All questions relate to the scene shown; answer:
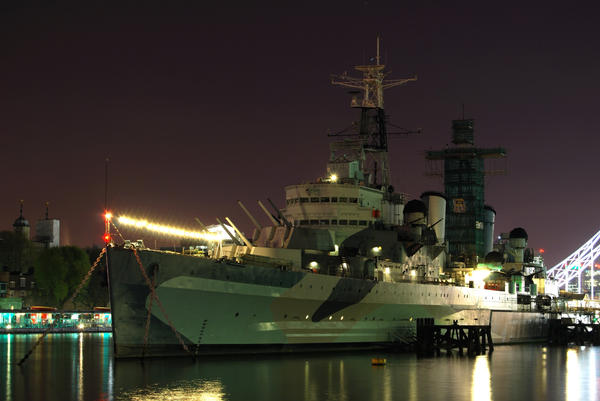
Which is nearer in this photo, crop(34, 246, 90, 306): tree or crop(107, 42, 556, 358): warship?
crop(107, 42, 556, 358): warship

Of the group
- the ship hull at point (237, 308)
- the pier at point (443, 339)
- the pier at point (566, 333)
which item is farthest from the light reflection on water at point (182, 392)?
the pier at point (566, 333)

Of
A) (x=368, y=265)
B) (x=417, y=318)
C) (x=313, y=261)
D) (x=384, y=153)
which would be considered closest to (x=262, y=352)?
(x=313, y=261)

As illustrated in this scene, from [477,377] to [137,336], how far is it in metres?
13.1

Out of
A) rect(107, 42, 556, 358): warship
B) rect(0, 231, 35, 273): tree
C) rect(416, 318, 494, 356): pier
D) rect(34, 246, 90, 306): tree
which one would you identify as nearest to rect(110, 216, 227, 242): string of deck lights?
rect(107, 42, 556, 358): warship

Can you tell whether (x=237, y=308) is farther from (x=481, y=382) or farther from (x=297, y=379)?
(x=481, y=382)

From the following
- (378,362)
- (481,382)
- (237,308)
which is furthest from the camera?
(378,362)

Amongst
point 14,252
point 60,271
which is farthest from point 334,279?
point 14,252

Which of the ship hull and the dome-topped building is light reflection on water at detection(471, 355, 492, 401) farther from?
the dome-topped building

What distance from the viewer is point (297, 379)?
2988 centimetres

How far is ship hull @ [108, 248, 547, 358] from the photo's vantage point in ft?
106

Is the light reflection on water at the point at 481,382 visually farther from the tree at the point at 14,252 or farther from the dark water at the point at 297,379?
the tree at the point at 14,252

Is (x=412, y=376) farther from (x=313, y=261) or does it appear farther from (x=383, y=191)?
(x=383, y=191)

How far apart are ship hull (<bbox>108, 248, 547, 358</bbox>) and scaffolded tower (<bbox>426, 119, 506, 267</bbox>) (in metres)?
24.8

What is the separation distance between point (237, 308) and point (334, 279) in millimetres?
5225
